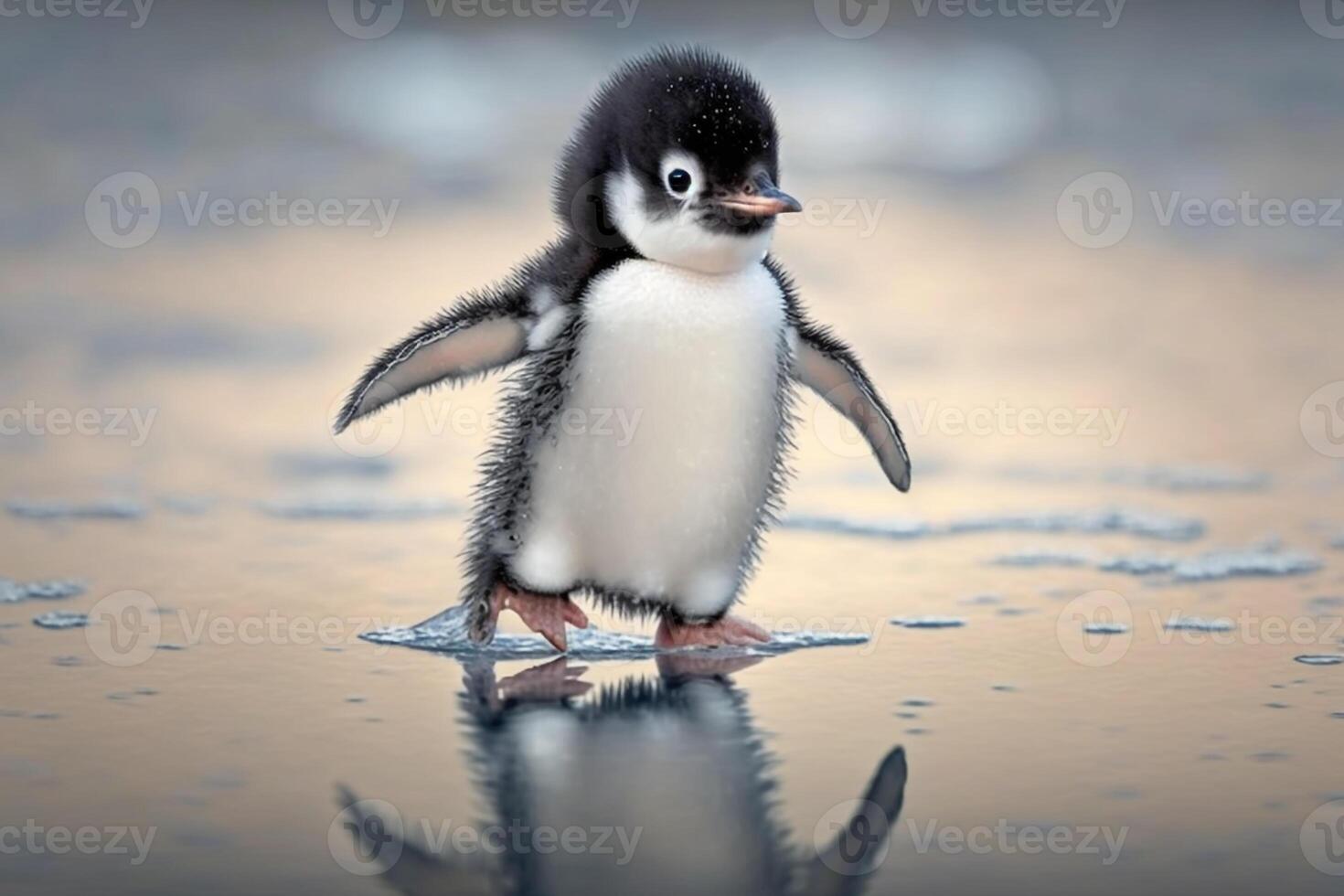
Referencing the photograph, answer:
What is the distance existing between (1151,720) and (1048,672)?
0.91 ft

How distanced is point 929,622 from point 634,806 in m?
1.08

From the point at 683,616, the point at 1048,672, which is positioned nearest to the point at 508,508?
the point at 683,616

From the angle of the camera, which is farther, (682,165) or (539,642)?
(539,642)

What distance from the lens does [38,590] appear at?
297 centimetres

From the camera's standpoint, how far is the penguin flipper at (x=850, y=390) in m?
2.87

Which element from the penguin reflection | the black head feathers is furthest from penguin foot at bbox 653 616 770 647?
the black head feathers

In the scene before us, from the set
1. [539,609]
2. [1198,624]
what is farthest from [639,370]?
[1198,624]

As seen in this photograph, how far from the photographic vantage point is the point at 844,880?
163cm

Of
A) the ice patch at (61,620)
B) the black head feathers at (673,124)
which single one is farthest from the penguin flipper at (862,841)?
the ice patch at (61,620)

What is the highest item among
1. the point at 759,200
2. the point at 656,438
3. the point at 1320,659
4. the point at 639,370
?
the point at 759,200

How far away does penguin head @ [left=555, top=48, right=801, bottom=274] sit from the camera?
8.24 ft

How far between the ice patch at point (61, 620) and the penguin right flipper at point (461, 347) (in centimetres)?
56

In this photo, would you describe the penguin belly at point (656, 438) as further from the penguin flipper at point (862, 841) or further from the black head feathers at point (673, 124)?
the penguin flipper at point (862, 841)

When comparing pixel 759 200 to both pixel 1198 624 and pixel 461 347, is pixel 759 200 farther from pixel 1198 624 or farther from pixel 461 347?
pixel 1198 624
